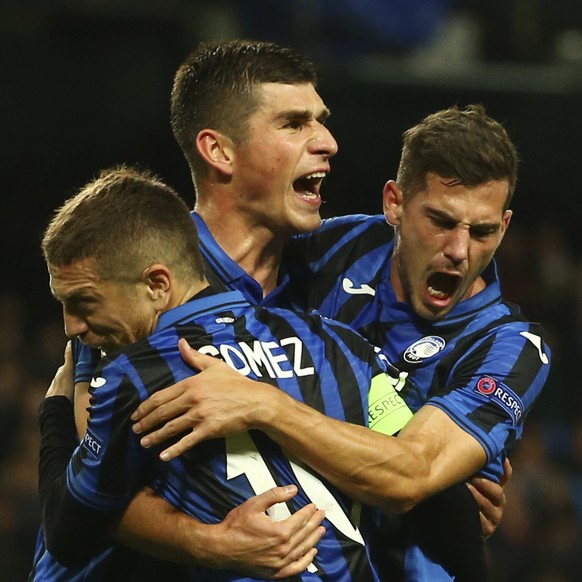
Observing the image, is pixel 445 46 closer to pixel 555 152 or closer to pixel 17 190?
pixel 555 152

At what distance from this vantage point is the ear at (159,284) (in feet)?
8.74

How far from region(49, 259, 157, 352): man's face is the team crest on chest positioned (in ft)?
2.63

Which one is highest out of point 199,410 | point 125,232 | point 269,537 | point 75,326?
point 125,232

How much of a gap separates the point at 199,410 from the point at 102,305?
320mm

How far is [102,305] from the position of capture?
2.67 metres

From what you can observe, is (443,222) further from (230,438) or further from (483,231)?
(230,438)

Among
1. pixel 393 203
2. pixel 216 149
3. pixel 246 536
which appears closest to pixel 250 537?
pixel 246 536

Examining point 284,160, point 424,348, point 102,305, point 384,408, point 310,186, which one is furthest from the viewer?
point 310,186

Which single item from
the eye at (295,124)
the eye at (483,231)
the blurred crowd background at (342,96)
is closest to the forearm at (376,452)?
the eye at (483,231)

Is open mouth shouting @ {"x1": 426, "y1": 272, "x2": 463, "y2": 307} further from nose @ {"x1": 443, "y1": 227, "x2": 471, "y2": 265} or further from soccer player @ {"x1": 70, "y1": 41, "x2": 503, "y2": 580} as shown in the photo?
soccer player @ {"x1": 70, "y1": 41, "x2": 503, "y2": 580}

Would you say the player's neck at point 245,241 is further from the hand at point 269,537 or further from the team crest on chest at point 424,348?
the hand at point 269,537

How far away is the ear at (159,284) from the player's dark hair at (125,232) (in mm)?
15

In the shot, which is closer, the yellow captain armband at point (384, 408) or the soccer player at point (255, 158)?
the yellow captain armband at point (384, 408)

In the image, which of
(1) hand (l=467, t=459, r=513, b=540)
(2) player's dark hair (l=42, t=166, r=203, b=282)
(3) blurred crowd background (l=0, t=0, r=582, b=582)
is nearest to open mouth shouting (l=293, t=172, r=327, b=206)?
(2) player's dark hair (l=42, t=166, r=203, b=282)
